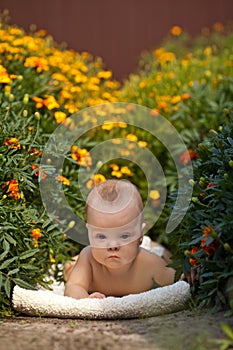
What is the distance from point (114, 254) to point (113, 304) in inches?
11.4

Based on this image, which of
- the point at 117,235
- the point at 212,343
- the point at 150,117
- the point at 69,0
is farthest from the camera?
the point at 69,0

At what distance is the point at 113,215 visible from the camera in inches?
113

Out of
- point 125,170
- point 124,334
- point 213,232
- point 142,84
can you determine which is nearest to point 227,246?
point 213,232

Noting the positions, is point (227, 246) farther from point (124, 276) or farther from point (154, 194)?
point (154, 194)

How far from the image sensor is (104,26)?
7348mm

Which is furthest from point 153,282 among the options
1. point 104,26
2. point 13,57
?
point 104,26

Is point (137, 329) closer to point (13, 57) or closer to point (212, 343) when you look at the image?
point (212, 343)

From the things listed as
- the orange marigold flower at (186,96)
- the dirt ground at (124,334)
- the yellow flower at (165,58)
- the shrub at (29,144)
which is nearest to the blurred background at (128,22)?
the yellow flower at (165,58)

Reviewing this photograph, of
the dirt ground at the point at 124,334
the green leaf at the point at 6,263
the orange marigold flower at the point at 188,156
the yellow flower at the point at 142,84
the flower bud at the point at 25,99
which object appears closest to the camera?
the dirt ground at the point at 124,334

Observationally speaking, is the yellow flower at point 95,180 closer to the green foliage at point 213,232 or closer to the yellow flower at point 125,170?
the yellow flower at point 125,170

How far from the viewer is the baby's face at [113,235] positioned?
2.87 metres

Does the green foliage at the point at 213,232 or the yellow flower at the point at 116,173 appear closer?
the green foliage at the point at 213,232

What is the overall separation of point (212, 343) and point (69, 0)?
594 centimetres

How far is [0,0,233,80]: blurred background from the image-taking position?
23.8 feet
